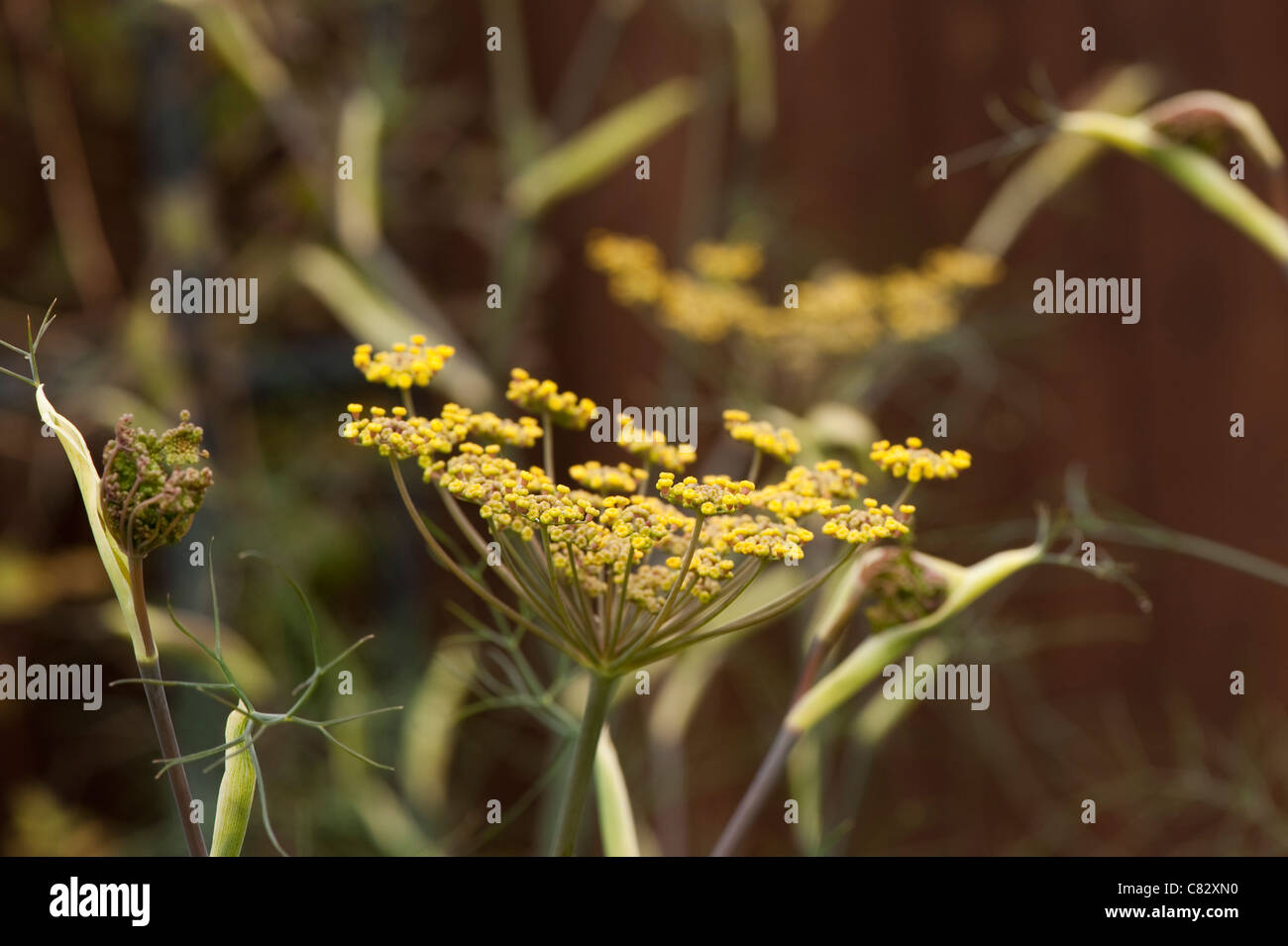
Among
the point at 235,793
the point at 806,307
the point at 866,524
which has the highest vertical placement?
the point at 806,307

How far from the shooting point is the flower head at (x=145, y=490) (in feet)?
1.31

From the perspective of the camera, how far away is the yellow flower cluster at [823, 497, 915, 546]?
17.3 inches

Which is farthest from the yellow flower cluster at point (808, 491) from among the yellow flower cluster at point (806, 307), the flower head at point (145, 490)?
the yellow flower cluster at point (806, 307)

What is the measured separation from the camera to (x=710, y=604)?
0.47 metres

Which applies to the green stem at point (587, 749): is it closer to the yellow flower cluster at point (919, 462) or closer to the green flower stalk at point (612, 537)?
the green flower stalk at point (612, 537)

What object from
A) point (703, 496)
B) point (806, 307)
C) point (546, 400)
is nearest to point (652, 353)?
point (806, 307)

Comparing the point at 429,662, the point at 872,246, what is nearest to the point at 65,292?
the point at 429,662

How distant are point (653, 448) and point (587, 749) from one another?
5.7 inches

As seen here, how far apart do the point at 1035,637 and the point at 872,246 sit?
0.58 meters

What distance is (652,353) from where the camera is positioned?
158 cm

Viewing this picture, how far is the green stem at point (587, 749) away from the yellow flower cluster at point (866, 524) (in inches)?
4.6

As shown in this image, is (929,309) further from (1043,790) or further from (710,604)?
(1043,790)

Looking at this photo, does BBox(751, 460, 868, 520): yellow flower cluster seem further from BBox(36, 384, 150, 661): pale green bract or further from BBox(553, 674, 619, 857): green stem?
BBox(36, 384, 150, 661): pale green bract

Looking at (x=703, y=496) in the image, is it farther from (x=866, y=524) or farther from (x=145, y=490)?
(x=145, y=490)
